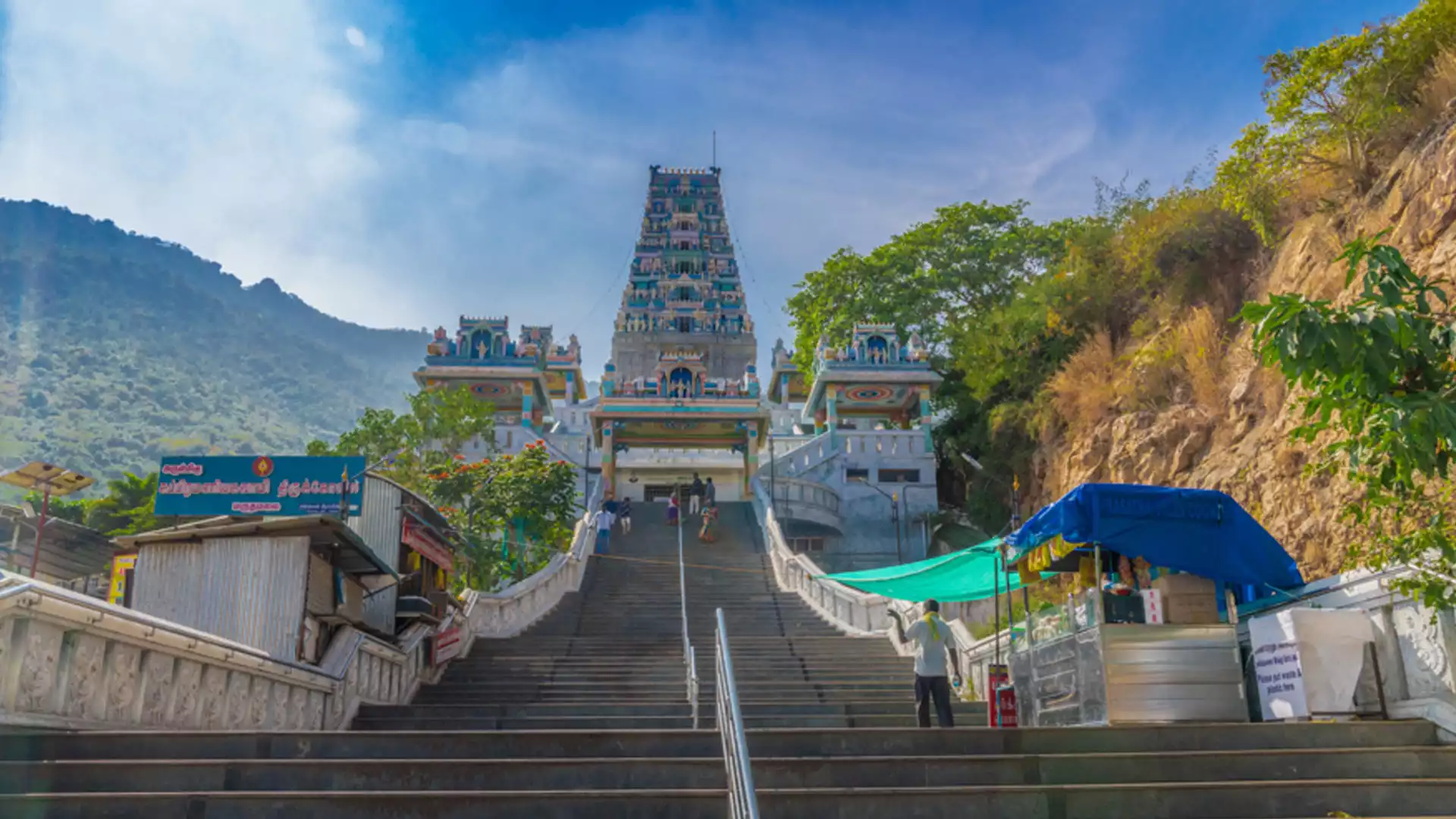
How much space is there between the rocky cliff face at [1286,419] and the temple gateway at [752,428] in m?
9.37

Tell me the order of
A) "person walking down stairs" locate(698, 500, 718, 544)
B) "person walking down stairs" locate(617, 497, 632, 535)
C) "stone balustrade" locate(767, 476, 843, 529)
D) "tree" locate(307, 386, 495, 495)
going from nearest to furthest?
"person walking down stairs" locate(698, 500, 718, 544)
"person walking down stairs" locate(617, 497, 632, 535)
"tree" locate(307, 386, 495, 495)
"stone balustrade" locate(767, 476, 843, 529)

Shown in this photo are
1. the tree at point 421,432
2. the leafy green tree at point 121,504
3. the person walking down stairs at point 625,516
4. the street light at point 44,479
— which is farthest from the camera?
the tree at point 421,432

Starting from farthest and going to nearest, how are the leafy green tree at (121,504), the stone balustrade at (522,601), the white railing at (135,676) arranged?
the leafy green tree at (121,504), the stone balustrade at (522,601), the white railing at (135,676)

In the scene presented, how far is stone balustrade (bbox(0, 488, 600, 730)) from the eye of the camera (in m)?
5.77

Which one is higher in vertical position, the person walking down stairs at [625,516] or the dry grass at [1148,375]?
the dry grass at [1148,375]

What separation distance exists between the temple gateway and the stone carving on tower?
602cm

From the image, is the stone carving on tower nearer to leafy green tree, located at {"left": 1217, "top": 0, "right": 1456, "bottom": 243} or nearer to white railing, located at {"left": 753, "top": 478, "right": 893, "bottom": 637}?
white railing, located at {"left": 753, "top": 478, "right": 893, "bottom": 637}

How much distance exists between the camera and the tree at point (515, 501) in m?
21.0

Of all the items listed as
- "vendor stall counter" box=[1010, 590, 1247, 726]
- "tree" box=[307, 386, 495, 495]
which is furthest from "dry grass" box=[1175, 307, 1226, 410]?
"tree" box=[307, 386, 495, 495]

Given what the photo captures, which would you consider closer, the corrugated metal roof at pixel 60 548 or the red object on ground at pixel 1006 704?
the red object on ground at pixel 1006 704

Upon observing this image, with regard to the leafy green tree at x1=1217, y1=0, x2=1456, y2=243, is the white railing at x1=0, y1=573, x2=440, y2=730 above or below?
below

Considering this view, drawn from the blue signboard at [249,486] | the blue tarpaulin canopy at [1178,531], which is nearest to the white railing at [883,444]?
the blue signboard at [249,486]

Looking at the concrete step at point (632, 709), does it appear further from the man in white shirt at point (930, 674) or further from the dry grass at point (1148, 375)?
the dry grass at point (1148, 375)

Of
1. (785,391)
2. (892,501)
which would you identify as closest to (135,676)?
(892,501)
